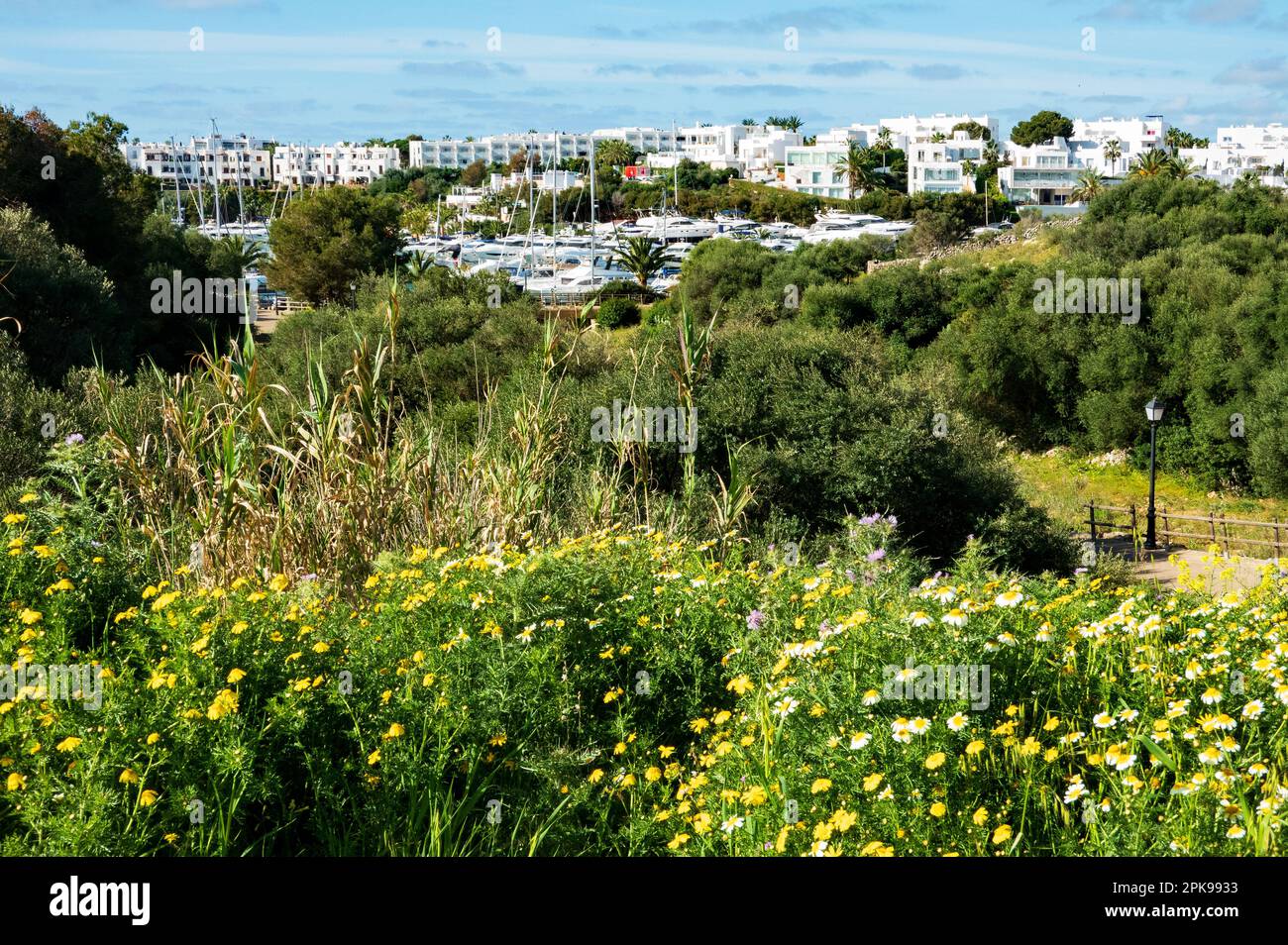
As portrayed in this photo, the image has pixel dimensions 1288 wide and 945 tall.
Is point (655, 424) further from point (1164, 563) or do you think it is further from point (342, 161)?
point (342, 161)

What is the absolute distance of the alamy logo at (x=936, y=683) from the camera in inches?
141

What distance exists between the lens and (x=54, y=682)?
11.8 feet

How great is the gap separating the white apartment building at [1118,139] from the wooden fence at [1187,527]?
95.1 metres

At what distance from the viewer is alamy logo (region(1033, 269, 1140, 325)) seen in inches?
1293

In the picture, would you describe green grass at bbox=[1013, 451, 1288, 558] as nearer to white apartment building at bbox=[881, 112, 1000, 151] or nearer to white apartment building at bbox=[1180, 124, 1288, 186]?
white apartment building at bbox=[1180, 124, 1288, 186]

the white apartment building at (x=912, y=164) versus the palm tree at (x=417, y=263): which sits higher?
the white apartment building at (x=912, y=164)

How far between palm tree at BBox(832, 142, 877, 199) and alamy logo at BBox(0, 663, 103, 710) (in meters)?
108

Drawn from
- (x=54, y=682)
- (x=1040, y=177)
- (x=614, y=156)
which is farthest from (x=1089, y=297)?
(x=614, y=156)

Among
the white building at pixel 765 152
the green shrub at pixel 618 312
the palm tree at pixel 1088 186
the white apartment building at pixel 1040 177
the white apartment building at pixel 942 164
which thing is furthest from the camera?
the white building at pixel 765 152

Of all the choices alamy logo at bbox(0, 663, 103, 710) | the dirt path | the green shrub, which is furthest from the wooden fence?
the green shrub

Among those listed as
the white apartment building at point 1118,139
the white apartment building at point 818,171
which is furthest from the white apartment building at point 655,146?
the white apartment building at point 1118,139
